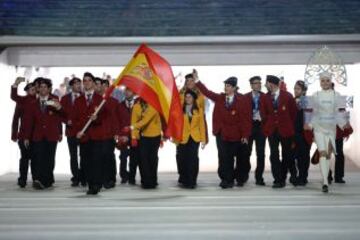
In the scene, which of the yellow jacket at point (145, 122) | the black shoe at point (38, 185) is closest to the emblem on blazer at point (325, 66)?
the yellow jacket at point (145, 122)

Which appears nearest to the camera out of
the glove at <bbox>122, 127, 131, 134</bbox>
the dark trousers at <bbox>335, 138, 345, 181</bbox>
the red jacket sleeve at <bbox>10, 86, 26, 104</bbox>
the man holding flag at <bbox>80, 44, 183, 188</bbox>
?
the man holding flag at <bbox>80, 44, 183, 188</bbox>

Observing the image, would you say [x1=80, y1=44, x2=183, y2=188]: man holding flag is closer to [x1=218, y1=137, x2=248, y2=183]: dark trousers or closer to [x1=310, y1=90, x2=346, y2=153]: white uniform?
[x1=218, y1=137, x2=248, y2=183]: dark trousers

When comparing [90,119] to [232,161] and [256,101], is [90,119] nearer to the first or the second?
[232,161]

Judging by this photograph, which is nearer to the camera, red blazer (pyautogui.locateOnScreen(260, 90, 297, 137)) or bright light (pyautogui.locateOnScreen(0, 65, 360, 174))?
red blazer (pyautogui.locateOnScreen(260, 90, 297, 137))

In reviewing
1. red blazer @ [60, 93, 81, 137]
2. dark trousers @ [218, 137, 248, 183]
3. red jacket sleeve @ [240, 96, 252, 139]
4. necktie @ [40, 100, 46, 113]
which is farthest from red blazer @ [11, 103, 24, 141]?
red jacket sleeve @ [240, 96, 252, 139]

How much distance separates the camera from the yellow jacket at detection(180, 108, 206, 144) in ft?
47.5

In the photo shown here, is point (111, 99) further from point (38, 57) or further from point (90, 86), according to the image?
point (38, 57)

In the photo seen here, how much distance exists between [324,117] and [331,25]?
5.73m

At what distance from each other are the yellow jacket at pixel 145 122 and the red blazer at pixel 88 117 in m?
1.40

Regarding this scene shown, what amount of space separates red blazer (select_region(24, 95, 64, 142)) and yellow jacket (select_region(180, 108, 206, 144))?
234 centimetres

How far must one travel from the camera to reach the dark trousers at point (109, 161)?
511 inches

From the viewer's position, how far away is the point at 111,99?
13.1 metres

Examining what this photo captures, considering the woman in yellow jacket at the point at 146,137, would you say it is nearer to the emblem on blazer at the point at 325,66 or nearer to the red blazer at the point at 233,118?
the red blazer at the point at 233,118

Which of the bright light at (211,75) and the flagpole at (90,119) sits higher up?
the bright light at (211,75)
